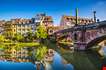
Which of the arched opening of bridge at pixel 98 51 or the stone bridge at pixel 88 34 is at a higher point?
the stone bridge at pixel 88 34

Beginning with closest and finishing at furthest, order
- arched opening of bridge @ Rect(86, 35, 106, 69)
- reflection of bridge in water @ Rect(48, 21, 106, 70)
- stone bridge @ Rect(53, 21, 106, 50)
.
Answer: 1. arched opening of bridge @ Rect(86, 35, 106, 69)
2. reflection of bridge in water @ Rect(48, 21, 106, 70)
3. stone bridge @ Rect(53, 21, 106, 50)

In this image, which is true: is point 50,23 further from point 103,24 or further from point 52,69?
point 52,69

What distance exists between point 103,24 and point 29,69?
8.50 metres

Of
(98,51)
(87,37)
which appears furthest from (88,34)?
(98,51)

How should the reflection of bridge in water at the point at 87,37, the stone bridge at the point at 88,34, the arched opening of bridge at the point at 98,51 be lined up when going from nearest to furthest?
the arched opening of bridge at the point at 98,51 → the reflection of bridge in water at the point at 87,37 → the stone bridge at the point at 88,34

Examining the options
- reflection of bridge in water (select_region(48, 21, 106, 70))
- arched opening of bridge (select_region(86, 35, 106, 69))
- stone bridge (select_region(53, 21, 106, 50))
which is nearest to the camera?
arched opening of bridge (select_region(86, 35, 106, 69))

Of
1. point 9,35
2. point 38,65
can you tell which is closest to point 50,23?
point 9,35

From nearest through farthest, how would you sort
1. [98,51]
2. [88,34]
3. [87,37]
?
[88,34] < [87,37] < [98,51]

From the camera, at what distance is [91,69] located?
541 inches

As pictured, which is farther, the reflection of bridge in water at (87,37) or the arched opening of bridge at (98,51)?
the reflection of bridge in water at (87,37)

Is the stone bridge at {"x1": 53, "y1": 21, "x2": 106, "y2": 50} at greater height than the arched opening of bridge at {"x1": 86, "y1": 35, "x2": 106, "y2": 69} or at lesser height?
greater

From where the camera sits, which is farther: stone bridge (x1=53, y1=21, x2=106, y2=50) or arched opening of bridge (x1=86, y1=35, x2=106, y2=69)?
stone bridge (x1=53, y1=21, x2=106, y2=50)

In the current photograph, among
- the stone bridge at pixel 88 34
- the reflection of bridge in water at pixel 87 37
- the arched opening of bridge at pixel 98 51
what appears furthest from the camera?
the stone bridge at pixel 88 34

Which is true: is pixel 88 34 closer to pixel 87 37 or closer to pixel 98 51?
pixel 87 37
